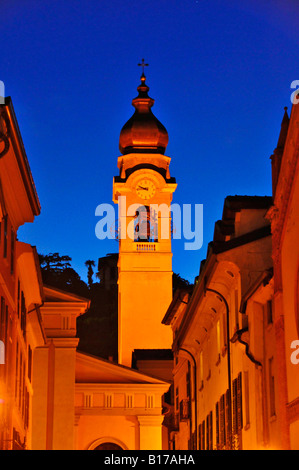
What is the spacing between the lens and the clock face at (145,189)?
81.3 metres

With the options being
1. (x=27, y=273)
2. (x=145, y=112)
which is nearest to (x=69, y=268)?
(x=145, y=112)

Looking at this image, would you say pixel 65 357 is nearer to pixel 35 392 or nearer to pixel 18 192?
pixel 35 392

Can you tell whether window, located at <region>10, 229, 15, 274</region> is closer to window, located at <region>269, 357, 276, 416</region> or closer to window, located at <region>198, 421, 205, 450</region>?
window, located at <region>269, 357, 276, 416</region>

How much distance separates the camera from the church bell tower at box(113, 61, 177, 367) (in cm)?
8006

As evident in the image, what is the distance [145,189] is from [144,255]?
15.9 ft

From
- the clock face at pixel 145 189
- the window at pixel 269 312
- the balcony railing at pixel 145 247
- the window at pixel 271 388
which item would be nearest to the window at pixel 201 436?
the window at pixel 271 388

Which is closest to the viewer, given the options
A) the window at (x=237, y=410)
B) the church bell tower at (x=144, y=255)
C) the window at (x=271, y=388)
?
the window at (x=271, y=388)

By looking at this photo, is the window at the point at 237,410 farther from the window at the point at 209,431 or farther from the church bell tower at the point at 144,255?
the church bell tower at the point at 144,255

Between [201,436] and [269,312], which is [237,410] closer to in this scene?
[269,312]

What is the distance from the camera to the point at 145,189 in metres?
81.6

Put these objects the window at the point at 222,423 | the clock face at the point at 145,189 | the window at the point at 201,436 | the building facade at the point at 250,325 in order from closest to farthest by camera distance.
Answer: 1. the building facade at the point at 250,325
2. the window at the point at 222,423
3. the window at the point at 201,436
4. the clock face at the point at 145,189

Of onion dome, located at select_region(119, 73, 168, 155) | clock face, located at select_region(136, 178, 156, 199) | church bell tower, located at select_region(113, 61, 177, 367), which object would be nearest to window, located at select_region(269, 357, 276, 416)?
church bell tower, located at select_region(113, 61, 177, 367)

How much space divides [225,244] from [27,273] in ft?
18.3
